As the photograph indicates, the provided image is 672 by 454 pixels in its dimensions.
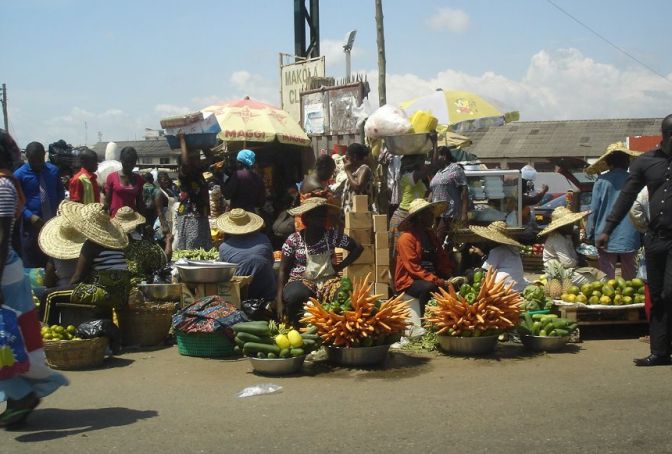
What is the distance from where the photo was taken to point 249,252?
8.49m

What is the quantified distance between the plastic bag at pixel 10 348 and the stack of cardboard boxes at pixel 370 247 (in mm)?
4038

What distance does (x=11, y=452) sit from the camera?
463 centimetres

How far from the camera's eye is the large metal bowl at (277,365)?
6.50 metres

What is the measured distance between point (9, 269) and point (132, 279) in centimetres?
301

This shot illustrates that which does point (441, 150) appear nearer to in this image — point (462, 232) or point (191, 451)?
point (462, 232)

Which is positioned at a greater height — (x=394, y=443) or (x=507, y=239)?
(x=507, y=239)

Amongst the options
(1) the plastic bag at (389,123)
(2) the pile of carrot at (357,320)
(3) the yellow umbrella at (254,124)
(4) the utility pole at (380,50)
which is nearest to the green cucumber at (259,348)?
(2) the pile of carrot at (357,320)

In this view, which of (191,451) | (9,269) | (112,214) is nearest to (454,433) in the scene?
(191,451)

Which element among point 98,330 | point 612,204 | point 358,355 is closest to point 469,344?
point 358,355

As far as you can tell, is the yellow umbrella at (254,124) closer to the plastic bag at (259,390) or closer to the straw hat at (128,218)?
the straw hat at (128,218)

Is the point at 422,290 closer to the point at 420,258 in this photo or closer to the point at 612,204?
the point at 420,258

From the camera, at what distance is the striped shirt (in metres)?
7.52

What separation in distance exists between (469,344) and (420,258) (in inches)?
44.8

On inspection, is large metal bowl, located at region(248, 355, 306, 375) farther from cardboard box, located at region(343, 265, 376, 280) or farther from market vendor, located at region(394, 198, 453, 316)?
cardboard box, located at region(343, 265, 376, 280)
